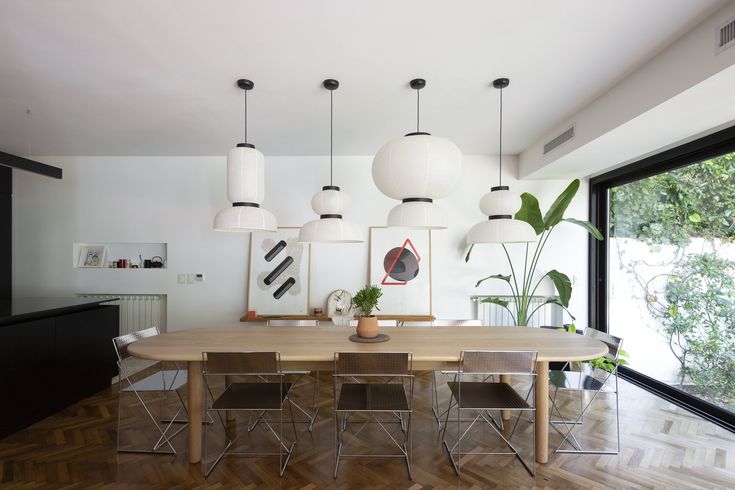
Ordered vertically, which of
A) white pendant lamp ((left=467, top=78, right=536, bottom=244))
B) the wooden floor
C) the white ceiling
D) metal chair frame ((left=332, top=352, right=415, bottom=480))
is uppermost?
the white ceiling

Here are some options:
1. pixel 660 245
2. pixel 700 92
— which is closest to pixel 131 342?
pixel 700 92

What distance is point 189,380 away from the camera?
243 centimetres

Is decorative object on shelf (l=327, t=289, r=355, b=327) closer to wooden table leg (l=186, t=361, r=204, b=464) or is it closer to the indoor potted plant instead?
the indoor potted plant

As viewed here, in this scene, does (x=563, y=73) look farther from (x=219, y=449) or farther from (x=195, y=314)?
(x=195, y=314)

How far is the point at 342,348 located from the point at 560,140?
9.80ft

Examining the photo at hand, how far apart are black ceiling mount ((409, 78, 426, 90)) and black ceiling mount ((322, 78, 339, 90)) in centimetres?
56

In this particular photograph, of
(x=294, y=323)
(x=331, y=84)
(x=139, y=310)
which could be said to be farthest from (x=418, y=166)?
(x=139, y=310)

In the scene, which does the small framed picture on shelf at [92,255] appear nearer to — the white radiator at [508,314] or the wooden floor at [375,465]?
the wooden floor at [375,465]

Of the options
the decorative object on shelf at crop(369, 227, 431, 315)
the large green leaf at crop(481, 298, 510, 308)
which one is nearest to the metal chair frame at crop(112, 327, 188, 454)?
the decorative object on shelf at crop(369, 227, 431, 315)

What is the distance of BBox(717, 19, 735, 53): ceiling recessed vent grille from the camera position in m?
1.88

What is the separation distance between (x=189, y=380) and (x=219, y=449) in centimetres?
61

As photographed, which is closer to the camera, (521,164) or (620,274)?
(620,274)

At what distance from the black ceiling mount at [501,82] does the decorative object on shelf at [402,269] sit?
2314 millimetres

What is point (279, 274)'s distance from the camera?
478 centimetres
